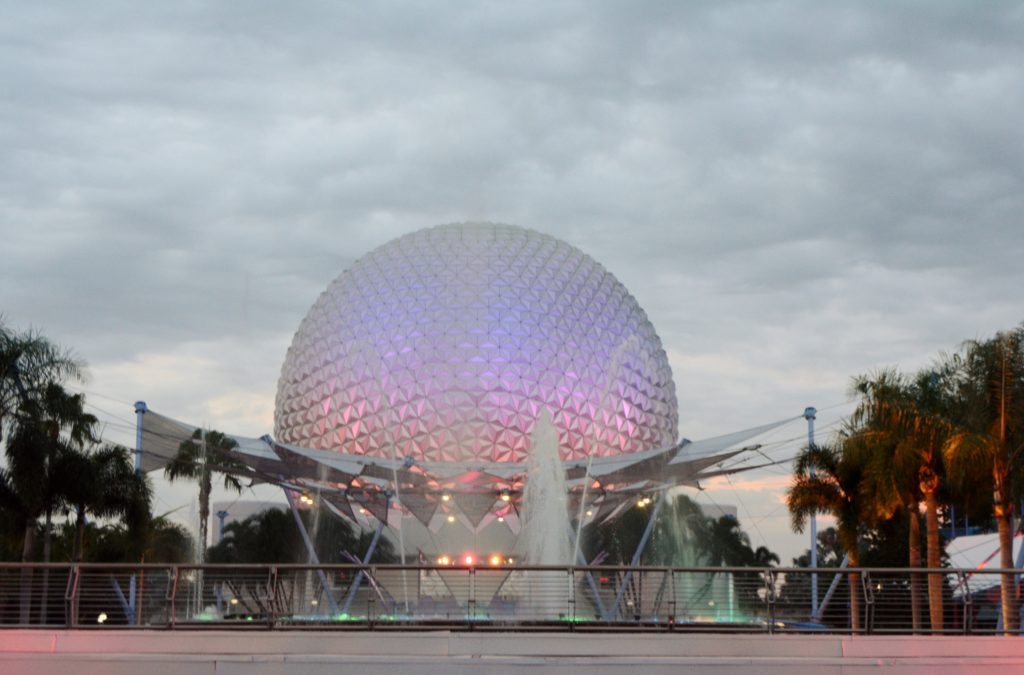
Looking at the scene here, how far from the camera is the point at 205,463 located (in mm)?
43938

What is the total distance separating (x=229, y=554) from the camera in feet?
189

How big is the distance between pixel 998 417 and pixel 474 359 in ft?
64.2

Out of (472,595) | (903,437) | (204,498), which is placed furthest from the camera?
(204,498)

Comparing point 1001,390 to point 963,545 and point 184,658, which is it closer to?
point 184,658

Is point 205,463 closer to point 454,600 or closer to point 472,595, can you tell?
point 454,600

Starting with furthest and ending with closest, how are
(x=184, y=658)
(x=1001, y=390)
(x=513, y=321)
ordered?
(x=513, y=321) < (x=1001, y=390) < (x=184, y=658)

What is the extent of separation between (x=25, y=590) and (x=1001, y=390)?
17.7 m

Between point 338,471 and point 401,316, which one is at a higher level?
point 401,316

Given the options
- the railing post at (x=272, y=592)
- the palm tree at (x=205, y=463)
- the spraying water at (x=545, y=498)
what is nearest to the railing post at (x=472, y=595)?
the railing post at (x=272, y=592)

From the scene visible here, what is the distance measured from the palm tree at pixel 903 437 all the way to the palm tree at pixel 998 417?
1370 mm

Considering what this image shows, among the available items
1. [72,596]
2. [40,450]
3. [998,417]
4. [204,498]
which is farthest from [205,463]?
[72,596]

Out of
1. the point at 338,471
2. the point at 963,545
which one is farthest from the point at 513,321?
the point at 963,545

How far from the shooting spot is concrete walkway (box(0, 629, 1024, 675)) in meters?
12.5

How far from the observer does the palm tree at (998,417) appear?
24.6m
